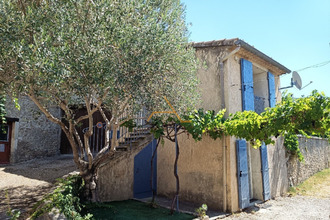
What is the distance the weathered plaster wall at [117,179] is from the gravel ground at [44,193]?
1.45 m

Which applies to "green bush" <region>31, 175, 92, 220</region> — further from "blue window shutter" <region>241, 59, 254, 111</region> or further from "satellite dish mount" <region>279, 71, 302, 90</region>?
"satellite dish mount" <region>279, 71, 302, 90</region>

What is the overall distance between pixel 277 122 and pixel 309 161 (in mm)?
9040

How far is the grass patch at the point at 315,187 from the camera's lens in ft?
33.3

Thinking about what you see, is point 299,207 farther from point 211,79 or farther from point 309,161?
point 309,161

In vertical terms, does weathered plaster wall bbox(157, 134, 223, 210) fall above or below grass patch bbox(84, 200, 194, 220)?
above

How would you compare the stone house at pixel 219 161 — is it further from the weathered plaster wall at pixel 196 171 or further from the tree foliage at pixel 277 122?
the tree foliage at pixel 277 122

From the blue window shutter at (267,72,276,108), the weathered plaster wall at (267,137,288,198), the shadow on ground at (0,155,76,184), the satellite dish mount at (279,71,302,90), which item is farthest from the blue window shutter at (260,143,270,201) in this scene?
the shadow on ground at (0,155,76,184)

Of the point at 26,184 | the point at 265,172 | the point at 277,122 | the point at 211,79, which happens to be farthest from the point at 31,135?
the point at 277,122

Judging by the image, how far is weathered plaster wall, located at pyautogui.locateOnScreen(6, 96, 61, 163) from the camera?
11.2 m

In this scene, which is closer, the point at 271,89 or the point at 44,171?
the point at 44,171

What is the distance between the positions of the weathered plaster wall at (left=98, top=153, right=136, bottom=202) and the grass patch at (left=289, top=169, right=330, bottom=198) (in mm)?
6613

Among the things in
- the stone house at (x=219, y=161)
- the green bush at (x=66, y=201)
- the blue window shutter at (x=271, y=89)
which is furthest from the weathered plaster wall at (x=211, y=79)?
the green bush at (x=66, y=201)

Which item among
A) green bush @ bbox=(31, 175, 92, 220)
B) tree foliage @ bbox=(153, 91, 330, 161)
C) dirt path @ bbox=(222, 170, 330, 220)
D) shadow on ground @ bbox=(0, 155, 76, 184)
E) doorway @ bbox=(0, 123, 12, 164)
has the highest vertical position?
tree foliage @ bbox=(153, 91, 330, 161)

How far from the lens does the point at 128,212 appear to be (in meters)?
6.59
